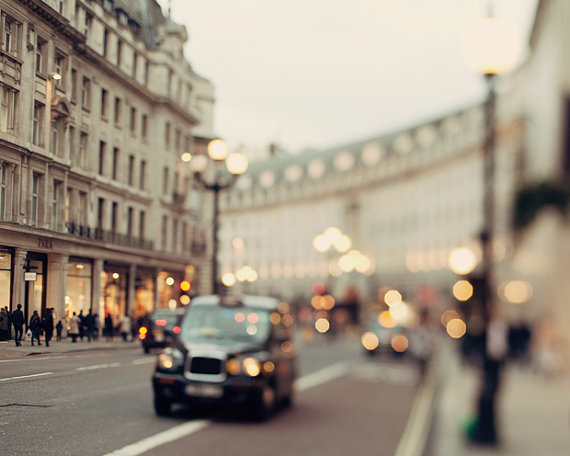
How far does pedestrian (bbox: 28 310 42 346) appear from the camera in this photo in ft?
10.7

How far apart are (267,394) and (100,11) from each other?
1191cm

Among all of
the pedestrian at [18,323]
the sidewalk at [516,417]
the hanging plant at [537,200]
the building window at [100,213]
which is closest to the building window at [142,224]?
the building window at [100,213]

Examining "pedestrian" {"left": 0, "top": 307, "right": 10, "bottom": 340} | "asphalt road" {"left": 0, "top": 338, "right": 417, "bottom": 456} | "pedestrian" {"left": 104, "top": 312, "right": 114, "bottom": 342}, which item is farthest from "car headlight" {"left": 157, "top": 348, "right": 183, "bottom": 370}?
"pedestrian" {"left": 0, "top": 307, "right": 10, "bottom": 340}

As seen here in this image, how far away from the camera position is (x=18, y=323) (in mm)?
3141

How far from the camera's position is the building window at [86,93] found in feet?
12.5

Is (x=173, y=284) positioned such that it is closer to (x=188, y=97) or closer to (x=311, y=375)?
(x=188, y=97)

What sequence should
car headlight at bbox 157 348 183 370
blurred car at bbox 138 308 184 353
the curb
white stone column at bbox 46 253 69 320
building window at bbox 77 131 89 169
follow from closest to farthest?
white stone column at bbox 46 253 69 320, building window at bbox 77 131 89 169, blurred car at bbox 138 308 184 353, car headlight at bbox 157 348 183 370, the curb

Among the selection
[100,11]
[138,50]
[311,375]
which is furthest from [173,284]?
[311,375]

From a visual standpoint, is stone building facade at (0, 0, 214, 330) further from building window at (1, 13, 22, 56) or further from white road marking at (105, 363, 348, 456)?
white road marking at (105, 363, 348, 456)

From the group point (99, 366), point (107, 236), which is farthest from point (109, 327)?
point (107, 236)

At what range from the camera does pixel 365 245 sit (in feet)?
456

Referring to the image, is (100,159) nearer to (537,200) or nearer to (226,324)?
(226,324)

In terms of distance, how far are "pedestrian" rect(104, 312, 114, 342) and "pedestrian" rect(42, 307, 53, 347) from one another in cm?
75

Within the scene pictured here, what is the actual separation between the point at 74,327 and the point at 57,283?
263 mm
